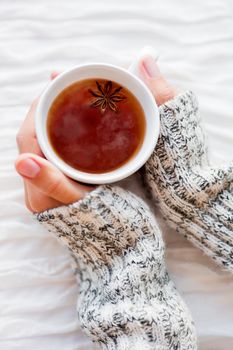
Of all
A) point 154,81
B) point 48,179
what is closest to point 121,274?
point 48,179

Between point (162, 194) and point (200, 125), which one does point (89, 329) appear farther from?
point (200, 125)

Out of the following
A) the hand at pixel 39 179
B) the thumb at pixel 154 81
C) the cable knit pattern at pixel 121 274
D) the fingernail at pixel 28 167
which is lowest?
the cable knit pattern at pixel 121 274

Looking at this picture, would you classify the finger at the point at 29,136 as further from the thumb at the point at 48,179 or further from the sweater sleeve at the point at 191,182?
the sweater sleeve at the point at 191,182

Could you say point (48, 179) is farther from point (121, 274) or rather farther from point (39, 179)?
point (121, 274)

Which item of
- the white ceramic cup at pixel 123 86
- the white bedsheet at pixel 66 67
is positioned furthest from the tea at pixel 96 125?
the white bedsheet at pixel 66 67

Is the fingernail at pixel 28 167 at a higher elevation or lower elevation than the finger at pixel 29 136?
higher

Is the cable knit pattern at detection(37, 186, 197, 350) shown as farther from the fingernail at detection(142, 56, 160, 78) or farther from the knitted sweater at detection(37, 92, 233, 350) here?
the fingernail at detection(142, 56, 160, 78)

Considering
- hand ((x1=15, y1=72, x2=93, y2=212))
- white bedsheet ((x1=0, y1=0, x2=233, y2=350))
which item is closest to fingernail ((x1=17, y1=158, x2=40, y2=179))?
hand ((x1=15, y1=72, x2=93, y2=212))

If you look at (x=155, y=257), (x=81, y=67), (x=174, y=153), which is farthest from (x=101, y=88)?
(x=155, y=257)
